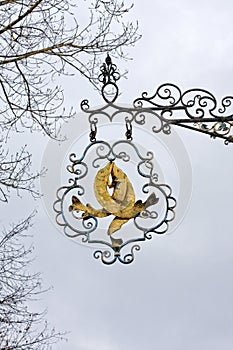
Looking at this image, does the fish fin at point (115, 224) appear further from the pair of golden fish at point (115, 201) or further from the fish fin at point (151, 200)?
the fish fin at point (151, 200)

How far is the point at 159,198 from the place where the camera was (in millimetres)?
4188

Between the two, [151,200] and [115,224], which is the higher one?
[151,200]

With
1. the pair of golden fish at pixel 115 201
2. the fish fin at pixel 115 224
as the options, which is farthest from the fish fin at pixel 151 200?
the fish fin at pixel 115 224

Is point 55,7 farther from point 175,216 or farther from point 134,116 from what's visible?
point 175,216

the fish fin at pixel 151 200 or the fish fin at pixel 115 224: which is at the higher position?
the fish fin at pixel 151 200

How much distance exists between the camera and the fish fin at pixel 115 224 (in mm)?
4121

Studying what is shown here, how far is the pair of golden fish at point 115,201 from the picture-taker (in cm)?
413

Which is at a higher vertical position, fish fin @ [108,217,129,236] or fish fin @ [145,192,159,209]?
fish fin @ [145,192,159,209]

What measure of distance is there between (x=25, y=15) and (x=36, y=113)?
0.55m

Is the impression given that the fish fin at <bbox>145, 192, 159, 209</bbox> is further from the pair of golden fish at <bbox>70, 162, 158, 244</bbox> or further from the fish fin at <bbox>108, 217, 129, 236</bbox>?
the fish fin at <bbox>108, 217, 129, 236</bbox>

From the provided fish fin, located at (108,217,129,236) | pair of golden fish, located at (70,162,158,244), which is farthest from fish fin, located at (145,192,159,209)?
fish fin, located at (108,217,129,236)

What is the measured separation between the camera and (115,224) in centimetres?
413

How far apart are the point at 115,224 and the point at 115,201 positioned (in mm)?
107

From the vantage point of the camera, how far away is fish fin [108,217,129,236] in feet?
13.5
